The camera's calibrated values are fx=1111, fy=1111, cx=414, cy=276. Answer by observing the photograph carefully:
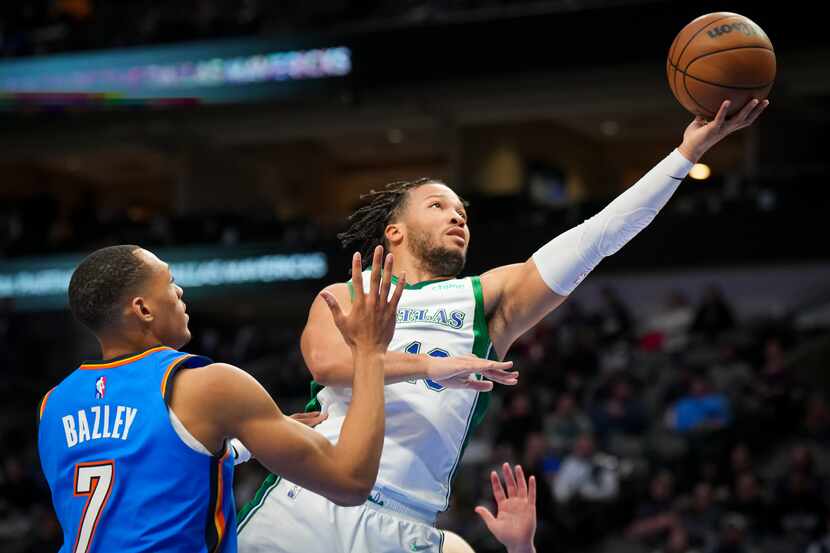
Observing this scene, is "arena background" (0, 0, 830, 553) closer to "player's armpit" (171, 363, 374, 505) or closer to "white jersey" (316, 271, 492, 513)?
"white jersey" (316, 271, 492, 513)

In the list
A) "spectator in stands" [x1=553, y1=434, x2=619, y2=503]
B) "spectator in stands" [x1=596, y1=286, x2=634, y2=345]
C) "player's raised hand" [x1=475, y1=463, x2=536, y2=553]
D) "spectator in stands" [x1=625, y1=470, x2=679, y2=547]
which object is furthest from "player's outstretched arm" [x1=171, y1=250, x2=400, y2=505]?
"spectator in stands" [x1=596, y1=286, x2=634, y2=345]

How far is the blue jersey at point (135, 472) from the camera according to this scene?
2.93 metres

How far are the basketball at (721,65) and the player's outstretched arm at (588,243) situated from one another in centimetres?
7

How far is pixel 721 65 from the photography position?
398cm

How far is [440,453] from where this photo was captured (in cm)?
395

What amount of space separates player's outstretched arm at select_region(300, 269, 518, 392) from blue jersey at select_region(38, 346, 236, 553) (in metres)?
0.69

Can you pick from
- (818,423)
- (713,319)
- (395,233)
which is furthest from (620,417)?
(395,233)

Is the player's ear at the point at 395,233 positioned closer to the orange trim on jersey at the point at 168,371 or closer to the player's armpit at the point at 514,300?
the player's armpit at the point at 514,300

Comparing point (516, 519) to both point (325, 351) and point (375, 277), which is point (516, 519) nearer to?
point (325, 351)

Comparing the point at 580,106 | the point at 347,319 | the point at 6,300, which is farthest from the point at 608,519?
the point at 6,300

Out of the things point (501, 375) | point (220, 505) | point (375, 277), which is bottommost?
point (220, 505)

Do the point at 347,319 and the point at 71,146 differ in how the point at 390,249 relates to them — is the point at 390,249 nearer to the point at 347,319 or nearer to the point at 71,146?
the point at 347,319

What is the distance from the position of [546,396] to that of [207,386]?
11.0 meters

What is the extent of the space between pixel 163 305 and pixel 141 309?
0.07m
